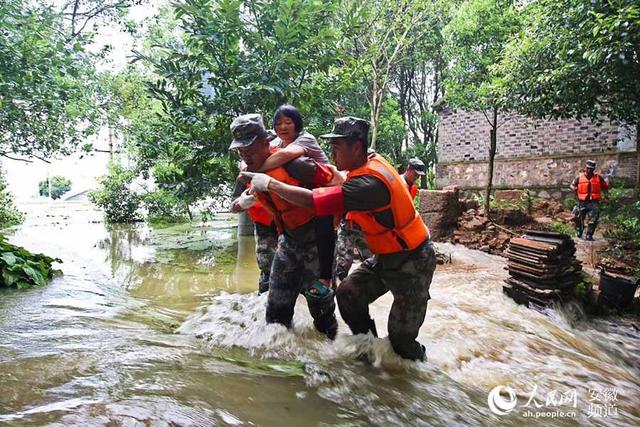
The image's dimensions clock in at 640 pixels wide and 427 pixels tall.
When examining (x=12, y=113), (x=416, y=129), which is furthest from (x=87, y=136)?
(x=416, y=129)

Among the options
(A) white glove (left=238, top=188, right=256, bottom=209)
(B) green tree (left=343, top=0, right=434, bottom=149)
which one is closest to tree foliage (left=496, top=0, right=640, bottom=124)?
(A) white glove (left=238, top=188, right=256, bottom=209)

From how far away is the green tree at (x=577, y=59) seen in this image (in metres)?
5.53

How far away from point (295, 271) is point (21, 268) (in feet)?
14.2

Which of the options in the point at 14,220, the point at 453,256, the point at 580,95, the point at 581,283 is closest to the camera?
the point at 581,283

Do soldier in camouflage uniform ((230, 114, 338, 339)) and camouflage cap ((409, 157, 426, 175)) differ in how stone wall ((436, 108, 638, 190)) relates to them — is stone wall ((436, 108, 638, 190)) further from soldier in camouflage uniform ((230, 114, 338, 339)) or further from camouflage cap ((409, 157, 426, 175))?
soldier in camouflage uniform ((230, 114, 338, 339))

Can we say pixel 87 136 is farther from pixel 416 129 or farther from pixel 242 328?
pixel 416 129

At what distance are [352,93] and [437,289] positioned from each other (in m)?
15.3

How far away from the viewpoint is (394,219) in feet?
8.93

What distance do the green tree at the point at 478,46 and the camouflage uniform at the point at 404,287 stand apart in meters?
9.35

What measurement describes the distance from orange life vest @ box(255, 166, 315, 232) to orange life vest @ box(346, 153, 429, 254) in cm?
51

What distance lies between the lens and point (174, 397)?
199cm

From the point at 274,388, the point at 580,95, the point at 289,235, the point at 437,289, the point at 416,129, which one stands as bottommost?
the point at 437,289

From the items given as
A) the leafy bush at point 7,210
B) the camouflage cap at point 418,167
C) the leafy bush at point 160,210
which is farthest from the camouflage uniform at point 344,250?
the leafy bush at point 7,210

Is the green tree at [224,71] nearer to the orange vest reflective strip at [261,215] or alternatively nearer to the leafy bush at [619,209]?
the orange vest reflective strip at [261,215]
